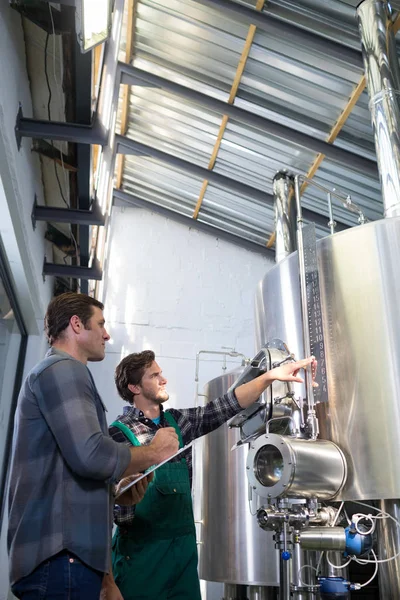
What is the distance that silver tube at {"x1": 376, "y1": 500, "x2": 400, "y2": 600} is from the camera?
2268 mm

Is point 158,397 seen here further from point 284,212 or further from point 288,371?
point 284,212

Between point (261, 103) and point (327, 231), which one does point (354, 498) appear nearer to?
point (261, 103)

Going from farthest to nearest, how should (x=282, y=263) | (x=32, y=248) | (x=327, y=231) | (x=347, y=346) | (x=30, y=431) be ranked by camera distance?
1. (x=327, y=231)
2. (x=32, y=248)
3. (x=282, y=263)
4. (x=347, y=346)
5. (x=30, y=431)

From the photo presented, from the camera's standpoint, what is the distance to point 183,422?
2498 millimetres

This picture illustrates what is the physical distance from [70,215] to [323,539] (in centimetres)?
338

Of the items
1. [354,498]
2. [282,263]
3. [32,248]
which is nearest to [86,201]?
[32,248]

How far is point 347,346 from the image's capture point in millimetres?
2531

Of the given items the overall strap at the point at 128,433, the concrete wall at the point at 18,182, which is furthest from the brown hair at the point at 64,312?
the concrete wall at the point at 18,182

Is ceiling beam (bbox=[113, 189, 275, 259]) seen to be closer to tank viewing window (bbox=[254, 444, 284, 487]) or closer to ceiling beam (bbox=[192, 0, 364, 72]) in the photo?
ceiling beam (bbox=[192, 0, 364, 72])

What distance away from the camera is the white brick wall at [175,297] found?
309 inches

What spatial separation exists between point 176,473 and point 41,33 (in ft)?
9.29

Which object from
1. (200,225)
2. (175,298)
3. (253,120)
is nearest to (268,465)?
(253,120)

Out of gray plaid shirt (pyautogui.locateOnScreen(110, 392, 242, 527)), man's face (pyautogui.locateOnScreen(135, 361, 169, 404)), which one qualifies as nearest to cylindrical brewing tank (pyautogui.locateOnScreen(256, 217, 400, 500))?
gray plaid shirt (pyautogui.locateOnScreen(110, 392, 242, 527))

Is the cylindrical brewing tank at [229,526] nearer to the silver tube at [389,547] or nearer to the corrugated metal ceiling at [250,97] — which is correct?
the silver tube at [389,547]
